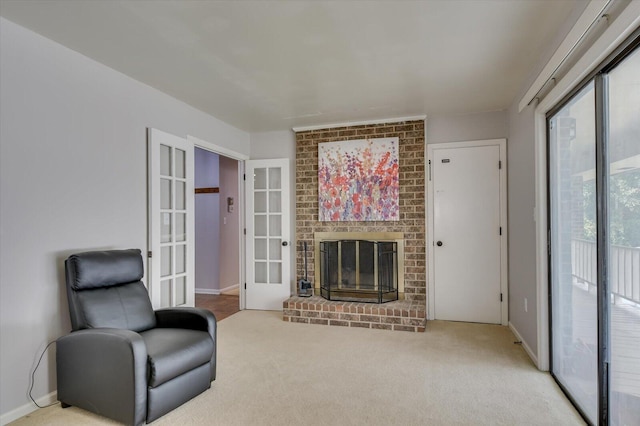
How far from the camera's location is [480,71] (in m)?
3.04

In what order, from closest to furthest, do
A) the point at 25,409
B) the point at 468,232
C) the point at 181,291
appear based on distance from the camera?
the point at 25,409, the point at 181,291, the point at 468,232

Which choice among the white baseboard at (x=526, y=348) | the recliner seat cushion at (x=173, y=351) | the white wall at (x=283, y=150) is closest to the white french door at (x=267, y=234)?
the white wall at (x=283, y=150)

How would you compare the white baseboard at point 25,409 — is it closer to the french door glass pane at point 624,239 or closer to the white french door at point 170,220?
the white french door at point 170,220

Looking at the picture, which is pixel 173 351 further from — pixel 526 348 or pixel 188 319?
pixel 526 348

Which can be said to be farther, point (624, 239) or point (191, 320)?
point (191, 320)

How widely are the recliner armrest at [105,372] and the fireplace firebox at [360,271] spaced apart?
269cm

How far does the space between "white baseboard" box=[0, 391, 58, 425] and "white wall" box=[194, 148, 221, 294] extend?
3.67 meters

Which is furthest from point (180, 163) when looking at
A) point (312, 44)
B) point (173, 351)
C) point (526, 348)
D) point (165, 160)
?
point (526, 348)

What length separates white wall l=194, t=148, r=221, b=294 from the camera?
20.2ft

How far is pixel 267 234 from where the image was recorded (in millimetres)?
5070

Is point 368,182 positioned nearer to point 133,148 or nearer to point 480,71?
point 480,71

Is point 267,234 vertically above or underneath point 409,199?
underneath

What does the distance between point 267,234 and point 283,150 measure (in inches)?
47.9

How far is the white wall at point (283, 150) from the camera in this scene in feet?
16.3
